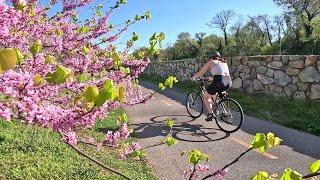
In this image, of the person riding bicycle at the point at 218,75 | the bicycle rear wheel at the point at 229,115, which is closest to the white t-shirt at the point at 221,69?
the person riding bicycle at the point at 218,75

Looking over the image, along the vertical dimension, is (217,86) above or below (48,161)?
above

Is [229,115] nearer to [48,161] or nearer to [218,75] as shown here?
[218,75]

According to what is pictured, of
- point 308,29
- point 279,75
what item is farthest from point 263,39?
point 279,75

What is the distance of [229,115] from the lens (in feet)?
32.8

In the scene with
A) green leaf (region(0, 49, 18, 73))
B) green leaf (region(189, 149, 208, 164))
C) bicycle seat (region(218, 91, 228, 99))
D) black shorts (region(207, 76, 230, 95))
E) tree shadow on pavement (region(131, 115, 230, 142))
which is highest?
green leaf (region(0, 49, 18, 73))

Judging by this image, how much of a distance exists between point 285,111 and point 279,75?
8.98 ft

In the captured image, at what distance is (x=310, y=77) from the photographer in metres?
13.2

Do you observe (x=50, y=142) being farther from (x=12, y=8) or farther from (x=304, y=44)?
(x=304, y=44)

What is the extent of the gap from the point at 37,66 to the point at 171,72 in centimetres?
→ 2723

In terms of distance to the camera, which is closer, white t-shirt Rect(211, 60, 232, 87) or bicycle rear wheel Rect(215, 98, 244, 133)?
bicycle rear wheel Rect(215, 98, 244, 133)

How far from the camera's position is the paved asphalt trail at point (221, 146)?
274 inches

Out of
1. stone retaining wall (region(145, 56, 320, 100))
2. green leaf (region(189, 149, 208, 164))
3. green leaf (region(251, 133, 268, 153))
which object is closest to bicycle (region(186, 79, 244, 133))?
stone retaining wall (region(145, 56, 320, 100))

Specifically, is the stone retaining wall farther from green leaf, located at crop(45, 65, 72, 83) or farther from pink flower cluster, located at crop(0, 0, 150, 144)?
green leaf, located at crop(45, 65, 72, 83)

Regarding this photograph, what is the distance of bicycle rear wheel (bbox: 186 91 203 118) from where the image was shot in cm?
1177
